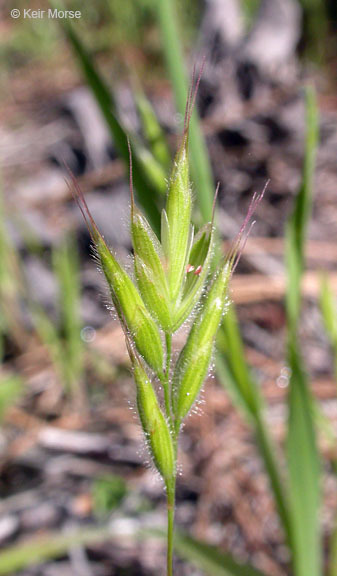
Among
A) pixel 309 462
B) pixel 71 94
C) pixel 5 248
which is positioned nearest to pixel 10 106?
pixel 71 94

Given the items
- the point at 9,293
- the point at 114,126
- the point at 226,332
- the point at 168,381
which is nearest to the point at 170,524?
the point at 168,381

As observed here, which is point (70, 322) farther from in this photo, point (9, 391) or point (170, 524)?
point (170, 524)

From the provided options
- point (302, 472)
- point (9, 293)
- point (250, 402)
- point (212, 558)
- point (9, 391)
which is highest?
point (9, 293)

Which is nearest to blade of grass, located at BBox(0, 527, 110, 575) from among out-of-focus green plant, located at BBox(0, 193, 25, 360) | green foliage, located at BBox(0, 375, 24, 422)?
green foliage, located at BBox(0, 375, 24, 422)

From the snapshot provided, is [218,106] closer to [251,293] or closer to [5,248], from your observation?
[251,293]

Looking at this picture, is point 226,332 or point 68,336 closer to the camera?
point 226,332

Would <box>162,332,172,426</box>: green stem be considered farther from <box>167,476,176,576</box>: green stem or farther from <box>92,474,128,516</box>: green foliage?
<box>92,474,128,516</box>: green foliage
